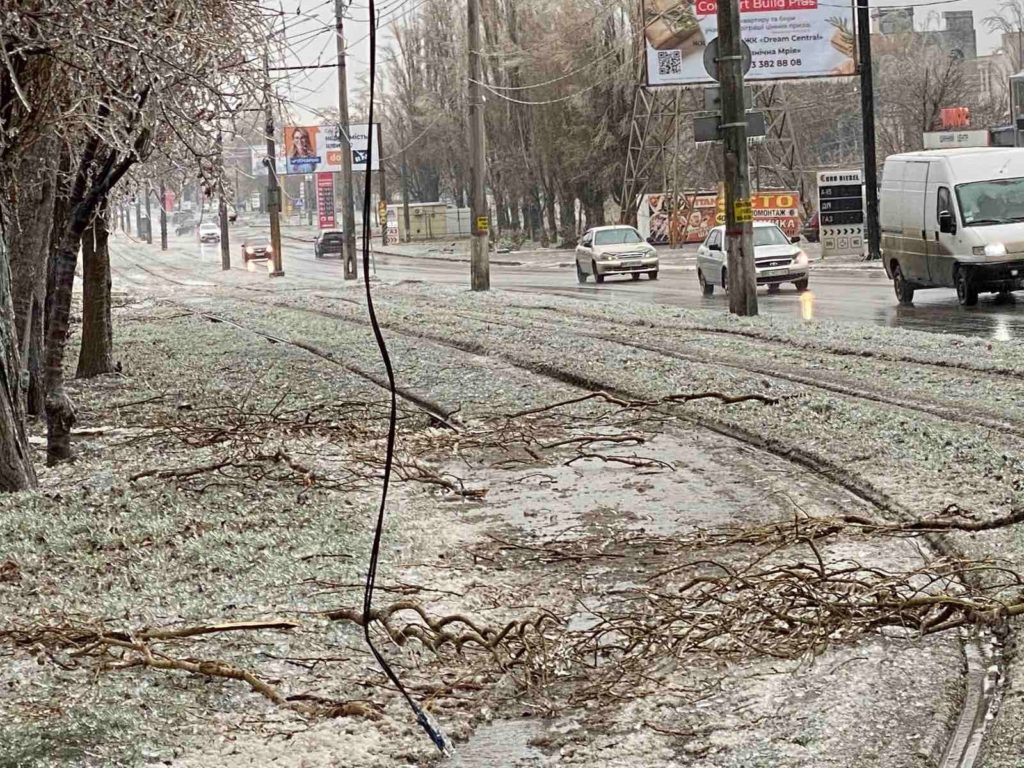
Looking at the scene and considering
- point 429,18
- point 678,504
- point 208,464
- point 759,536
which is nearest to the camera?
point 759,536

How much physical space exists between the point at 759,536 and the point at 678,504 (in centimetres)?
123

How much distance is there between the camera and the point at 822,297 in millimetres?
28094

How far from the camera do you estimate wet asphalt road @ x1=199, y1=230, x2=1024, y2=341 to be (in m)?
20.8

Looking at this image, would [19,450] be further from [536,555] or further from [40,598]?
[536,555]

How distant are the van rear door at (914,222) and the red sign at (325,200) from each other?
3125 inches

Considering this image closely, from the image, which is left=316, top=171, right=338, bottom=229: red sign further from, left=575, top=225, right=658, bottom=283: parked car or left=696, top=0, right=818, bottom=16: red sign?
left=575, top=225, right=658, bottom=283: parked car

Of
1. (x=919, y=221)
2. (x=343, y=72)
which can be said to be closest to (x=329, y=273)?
(x=343, y=72)

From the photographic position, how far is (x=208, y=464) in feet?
31.6

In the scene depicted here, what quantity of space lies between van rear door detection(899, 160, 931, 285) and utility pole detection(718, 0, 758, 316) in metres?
3.93

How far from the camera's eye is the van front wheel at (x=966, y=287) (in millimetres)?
23375

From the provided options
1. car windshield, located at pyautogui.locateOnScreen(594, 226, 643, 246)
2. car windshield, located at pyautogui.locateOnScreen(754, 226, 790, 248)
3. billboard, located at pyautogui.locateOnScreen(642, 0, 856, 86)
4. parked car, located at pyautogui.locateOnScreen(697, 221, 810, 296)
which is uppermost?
billboard, located at pyautogui.locateOnScreen(642, 0, 856, 86)

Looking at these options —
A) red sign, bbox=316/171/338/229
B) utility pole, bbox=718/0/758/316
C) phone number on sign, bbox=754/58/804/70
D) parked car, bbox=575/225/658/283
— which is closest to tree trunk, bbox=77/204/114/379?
utility pole, bbox=718/0/758/316

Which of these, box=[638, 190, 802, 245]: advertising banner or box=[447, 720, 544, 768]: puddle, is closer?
box=[447, 720, 544, 768]: puddle

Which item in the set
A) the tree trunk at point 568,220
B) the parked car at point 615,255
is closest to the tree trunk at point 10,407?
the parked car at point 615,255
